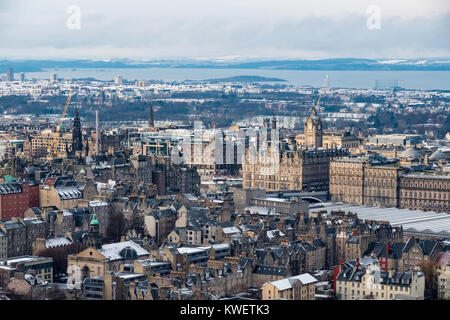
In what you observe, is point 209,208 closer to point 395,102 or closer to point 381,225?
point 381,225

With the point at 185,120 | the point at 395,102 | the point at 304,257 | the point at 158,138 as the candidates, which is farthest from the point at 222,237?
the point at 395,102

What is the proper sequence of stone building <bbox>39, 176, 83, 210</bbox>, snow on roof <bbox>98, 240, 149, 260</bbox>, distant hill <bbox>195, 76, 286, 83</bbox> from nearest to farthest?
snow on roof <bbox>98, 240, 149, 260</bbox> → stone building <bbox>39, 176, 83, 210</bbox> → distant hill <bbox>195, 76, 286, 83</bbox>

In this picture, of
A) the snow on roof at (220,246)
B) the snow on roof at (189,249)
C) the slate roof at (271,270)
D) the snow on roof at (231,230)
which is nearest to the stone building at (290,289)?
the slate roof at (271,270)

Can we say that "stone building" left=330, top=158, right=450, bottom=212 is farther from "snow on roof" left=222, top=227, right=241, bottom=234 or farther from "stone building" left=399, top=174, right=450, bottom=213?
"snow on roof" left=222, top=227, right=241, bottom=234

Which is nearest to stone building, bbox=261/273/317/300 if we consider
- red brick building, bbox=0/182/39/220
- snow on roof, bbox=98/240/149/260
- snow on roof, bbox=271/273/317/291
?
snow on roof, bbox=271/273/317/291

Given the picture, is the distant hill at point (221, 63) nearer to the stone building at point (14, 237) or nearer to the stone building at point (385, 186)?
the stone building at point (385, 186)

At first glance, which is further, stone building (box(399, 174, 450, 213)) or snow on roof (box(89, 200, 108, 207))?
stone building (box(399, 174, 450, 213))

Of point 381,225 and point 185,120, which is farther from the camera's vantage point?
point 185,120
